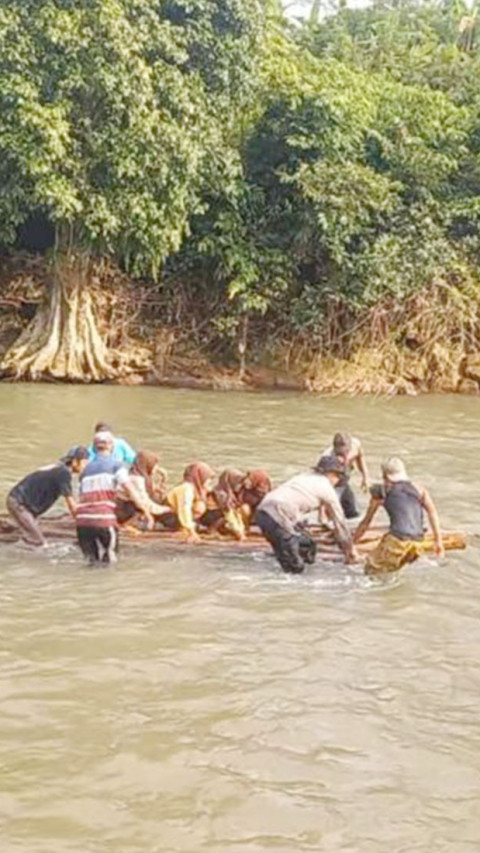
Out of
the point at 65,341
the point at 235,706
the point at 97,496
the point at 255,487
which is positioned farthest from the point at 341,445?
the point at 65,341

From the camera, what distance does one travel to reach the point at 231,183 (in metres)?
24.6

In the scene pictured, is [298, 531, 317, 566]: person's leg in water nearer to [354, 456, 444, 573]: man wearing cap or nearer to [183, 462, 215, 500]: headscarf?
[354, 456, 444, 573]: man wearing cap

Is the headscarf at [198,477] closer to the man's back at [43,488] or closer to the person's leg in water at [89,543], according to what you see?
the man's back at [43,488]

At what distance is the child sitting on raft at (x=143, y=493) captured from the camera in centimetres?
1069

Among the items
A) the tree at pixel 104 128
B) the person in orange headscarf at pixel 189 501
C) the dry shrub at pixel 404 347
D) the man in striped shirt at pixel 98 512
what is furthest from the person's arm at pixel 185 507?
the dry shrub at pixel 404 347

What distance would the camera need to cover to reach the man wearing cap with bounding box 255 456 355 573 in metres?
9.83

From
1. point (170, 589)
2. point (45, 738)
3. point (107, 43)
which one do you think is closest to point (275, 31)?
point (107, 43)

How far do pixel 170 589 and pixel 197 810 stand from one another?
3.88 m

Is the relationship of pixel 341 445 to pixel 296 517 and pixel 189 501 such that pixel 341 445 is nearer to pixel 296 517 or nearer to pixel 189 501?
pixel 296 517

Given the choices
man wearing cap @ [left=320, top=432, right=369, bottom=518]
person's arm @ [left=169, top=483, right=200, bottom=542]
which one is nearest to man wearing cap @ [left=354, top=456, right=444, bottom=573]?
man wearing cap @ [left=320, top=432, right=369, bottom=518]

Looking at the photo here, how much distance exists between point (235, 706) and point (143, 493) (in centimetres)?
423

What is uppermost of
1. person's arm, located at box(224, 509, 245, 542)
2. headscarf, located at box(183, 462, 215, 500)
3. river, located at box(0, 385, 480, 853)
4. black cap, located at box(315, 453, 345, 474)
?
black cap, located at box(315, 453, 345, 474)

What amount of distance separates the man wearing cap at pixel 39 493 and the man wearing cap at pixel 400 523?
114 inches

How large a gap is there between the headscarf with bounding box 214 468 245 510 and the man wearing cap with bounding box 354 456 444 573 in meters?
1.58
